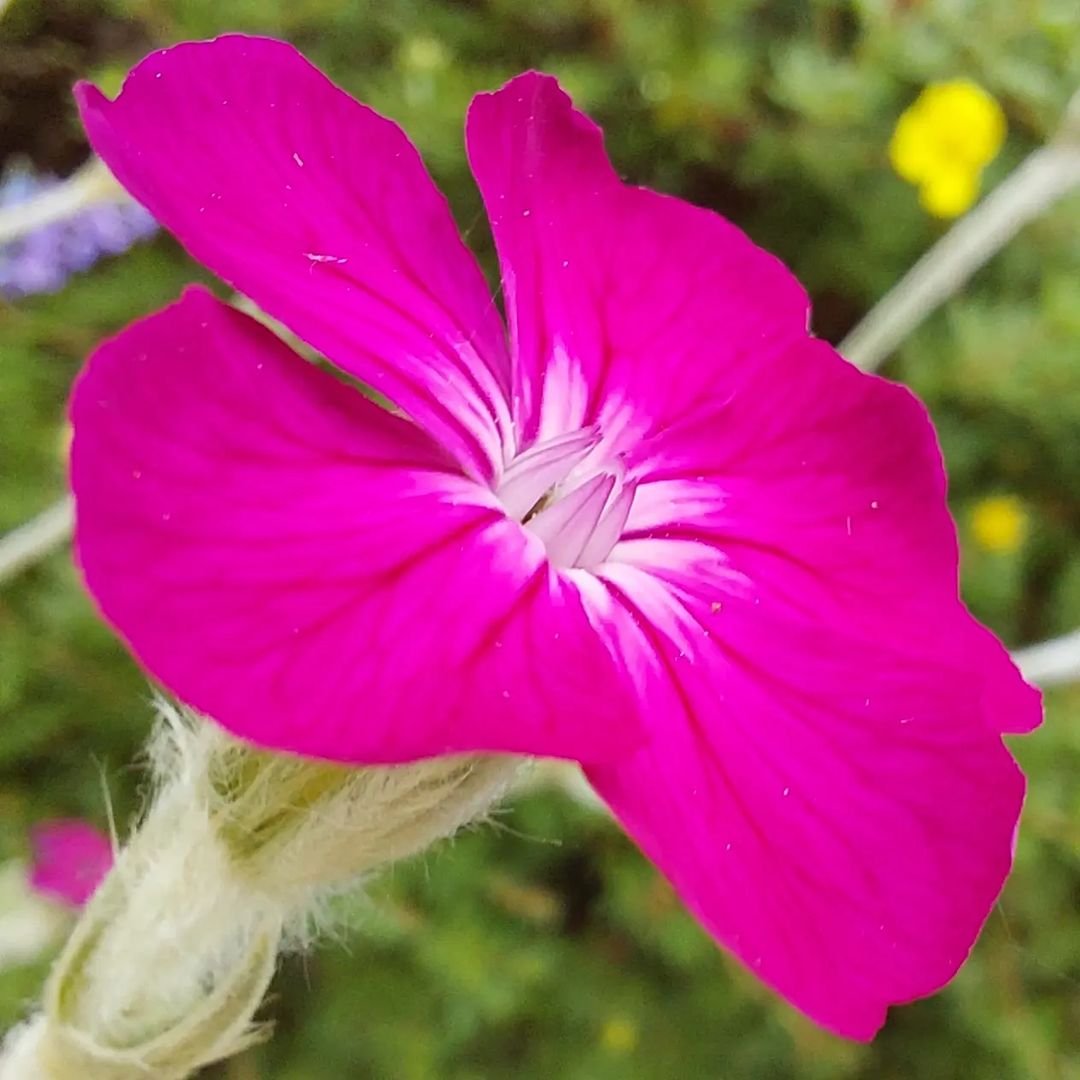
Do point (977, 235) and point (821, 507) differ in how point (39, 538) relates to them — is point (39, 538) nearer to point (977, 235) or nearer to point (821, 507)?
point (821, 507)

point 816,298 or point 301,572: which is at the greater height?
point 301,572

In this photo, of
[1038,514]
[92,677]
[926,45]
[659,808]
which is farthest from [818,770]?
[1038,514]

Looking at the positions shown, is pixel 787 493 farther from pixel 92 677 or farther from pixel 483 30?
pixel 483 30

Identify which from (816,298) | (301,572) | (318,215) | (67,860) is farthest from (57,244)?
(301,572)

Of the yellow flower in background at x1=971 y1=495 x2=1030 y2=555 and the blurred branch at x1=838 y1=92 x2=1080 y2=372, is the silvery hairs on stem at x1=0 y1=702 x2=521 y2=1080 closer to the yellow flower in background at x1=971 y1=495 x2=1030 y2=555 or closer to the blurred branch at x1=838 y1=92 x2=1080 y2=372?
the blurred branch at x1=838 y1=92 x2=1080 y2=372

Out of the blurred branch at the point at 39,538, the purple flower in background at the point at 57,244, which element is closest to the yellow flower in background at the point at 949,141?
the purple flower in background at the point at 57,244

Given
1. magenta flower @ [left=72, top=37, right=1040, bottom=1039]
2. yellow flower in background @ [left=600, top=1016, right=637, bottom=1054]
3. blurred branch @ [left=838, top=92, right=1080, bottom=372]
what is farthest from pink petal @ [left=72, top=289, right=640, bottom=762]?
yellow flower in background @ [left=600, top=1016, right=637, bottom=1054]

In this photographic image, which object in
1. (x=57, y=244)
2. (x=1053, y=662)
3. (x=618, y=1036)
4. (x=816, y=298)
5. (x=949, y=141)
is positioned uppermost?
(x=949, y=141)
